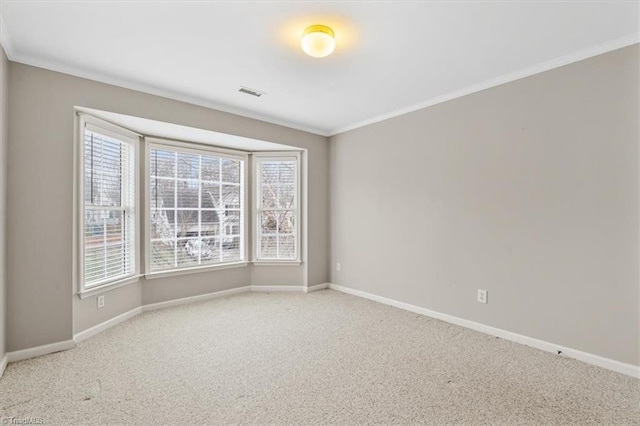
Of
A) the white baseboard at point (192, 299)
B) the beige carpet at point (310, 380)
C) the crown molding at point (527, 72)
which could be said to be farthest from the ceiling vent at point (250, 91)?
the white baseboard at point (192, 299)

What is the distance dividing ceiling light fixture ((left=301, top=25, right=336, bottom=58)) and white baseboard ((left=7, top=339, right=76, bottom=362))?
3218 millimetres

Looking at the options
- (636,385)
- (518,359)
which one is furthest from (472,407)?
(636,385)

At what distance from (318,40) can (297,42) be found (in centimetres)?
28

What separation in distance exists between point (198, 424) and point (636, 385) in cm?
293

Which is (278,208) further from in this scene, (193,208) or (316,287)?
(316,287)

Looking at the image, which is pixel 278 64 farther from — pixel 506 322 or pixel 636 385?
pixel 636 385

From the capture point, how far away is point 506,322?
9.73ft

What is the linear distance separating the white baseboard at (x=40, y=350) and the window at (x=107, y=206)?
494 mm

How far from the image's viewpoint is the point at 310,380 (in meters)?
2.22

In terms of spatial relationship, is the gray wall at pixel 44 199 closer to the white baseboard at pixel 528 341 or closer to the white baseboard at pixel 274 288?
the white baseboard at pixel 274 288

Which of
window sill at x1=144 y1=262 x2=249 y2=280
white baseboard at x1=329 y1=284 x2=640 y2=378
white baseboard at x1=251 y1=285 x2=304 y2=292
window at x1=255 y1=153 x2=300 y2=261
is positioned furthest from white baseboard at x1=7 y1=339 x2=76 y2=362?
white baseboard at x1=329 y1=284 x2=640 y2=378

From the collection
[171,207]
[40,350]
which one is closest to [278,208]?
[171,207]

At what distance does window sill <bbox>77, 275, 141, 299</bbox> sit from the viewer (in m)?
2.92

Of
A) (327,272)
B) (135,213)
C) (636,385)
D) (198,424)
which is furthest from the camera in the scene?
(327,272)
